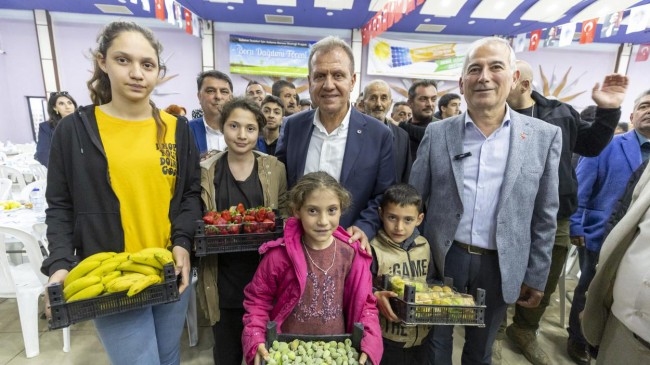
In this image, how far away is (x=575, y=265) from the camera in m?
4.06

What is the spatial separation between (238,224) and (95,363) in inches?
81.4

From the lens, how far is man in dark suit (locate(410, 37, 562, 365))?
1.64 metres

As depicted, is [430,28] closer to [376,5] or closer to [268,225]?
[376,5]

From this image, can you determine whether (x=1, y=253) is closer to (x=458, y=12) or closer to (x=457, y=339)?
(x=457, y=339)

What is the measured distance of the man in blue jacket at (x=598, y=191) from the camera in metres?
2.48

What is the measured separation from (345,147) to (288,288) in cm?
86

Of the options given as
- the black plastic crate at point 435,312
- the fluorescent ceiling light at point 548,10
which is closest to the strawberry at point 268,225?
the black plastic crate at point 435,312

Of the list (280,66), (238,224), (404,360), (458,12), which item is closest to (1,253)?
(238,224)

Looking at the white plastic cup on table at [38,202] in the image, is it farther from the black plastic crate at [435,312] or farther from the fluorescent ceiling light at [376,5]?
the fluorescent ceiling light at [376,5]

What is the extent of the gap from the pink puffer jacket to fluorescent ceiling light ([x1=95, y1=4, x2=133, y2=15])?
9.70 meters

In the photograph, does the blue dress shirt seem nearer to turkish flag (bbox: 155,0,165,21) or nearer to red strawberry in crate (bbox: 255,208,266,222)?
red strawberry in crate (bbox: 255,208,266,222)

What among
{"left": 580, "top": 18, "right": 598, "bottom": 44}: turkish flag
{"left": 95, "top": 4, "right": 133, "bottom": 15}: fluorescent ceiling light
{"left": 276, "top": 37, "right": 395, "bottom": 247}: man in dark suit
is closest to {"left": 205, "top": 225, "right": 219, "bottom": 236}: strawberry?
{"left": 276, "top": 37, "right": 395, "bottom": 247}: man in dark suit

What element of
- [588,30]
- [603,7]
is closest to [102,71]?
[588,30]

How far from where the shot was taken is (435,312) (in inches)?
59.5
